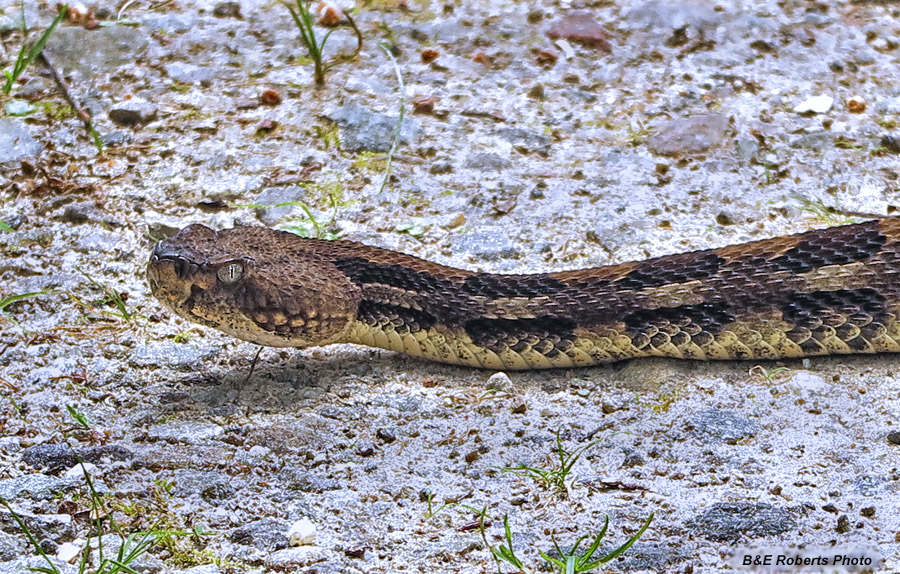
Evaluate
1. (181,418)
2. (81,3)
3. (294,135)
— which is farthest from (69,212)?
(81,3)

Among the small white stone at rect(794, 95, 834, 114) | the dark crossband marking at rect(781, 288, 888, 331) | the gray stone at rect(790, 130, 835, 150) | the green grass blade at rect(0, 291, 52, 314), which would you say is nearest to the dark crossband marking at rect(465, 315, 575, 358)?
the dark crossband marking at rect(781, 288, 888, 331)

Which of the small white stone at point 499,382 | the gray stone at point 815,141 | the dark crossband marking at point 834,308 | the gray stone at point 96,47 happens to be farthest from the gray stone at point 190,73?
the dark crossband marking at point 834,308

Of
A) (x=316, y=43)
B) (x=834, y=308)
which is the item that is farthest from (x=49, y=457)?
(x=316, y=43)

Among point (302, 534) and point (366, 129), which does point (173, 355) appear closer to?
point (302, 534)

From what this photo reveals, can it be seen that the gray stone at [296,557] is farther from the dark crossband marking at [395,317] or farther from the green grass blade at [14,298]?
the green grass blade at [14,298]

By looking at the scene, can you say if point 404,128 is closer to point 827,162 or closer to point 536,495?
point 827,162
